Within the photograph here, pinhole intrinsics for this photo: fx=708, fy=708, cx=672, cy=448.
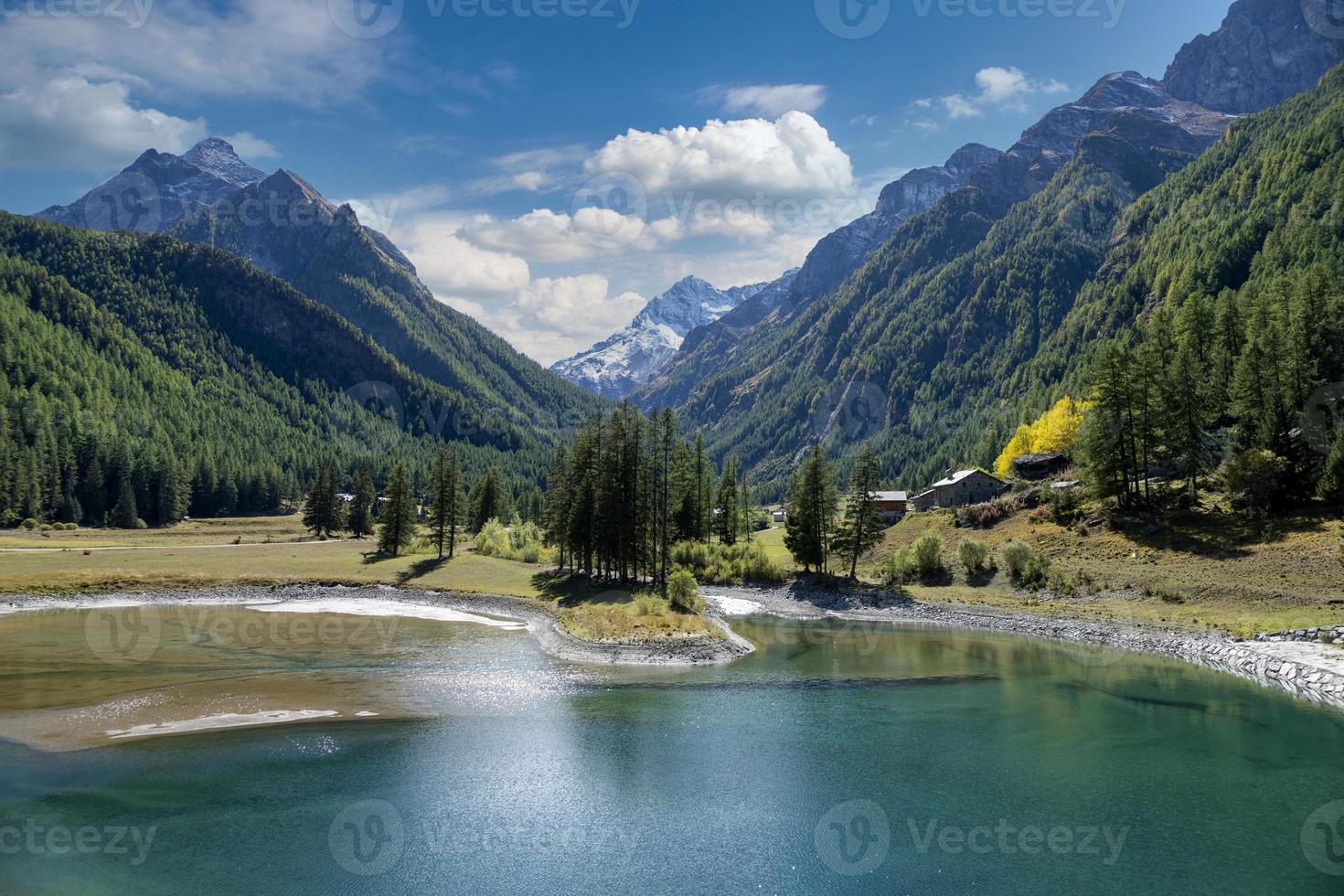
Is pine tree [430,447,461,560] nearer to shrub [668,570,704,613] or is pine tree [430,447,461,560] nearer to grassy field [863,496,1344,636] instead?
shrub [668,570,704,613]

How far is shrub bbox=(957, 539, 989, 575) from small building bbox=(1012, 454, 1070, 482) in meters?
31.8

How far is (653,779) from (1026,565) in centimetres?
5512

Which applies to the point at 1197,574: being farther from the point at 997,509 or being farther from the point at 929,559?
the point at 997,509

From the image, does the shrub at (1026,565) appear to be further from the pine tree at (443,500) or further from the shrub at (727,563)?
the pine tree at (443,500)

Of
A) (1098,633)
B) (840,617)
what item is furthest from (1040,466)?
(1098,633)

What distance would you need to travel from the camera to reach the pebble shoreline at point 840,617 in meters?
42.2

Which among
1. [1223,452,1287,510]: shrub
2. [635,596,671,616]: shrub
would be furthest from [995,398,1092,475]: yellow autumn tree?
[635,596,671,616]: shrub

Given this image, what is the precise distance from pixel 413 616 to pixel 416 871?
45942 millimetres

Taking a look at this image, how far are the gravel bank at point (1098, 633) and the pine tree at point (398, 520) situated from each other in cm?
4108

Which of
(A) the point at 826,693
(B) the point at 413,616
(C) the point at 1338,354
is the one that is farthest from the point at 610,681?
(C) the point at 1338,354

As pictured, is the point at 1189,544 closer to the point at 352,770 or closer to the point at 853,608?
the point at 853,608

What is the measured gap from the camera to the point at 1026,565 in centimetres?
7062

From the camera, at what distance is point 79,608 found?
6338 centimetres

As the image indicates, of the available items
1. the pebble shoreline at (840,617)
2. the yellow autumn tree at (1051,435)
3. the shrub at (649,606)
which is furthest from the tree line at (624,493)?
the yellow autumn tree at (1051,435)
